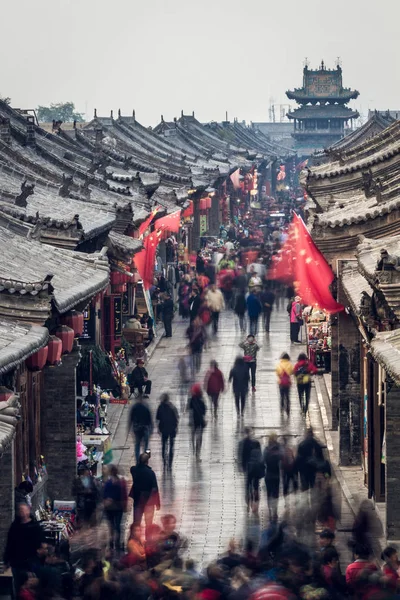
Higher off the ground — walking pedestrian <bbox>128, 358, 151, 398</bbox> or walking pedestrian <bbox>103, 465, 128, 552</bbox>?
walking pedestrian <bbox>128, 358, 151, 398</bbox>

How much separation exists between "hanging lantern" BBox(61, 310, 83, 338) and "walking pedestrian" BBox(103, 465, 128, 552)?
9.03ft

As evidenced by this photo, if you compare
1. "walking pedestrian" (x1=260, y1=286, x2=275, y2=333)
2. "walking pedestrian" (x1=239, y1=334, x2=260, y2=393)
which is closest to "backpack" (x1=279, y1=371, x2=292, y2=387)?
"walking pedestrian" (x1=239, y1=334, x2=260, y2=393)

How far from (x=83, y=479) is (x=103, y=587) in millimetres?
7902

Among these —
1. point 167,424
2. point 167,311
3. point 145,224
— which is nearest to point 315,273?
point 167,424

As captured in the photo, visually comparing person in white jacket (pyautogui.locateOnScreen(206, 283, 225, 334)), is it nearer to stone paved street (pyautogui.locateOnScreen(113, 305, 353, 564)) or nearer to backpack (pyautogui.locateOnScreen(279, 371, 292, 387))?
stone paved street (pyautogui.locateOnScreen(113, 305, 353, 564))

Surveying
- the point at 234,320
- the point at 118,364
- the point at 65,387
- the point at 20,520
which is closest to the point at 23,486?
the point at 20,520

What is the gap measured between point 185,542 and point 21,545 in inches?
195

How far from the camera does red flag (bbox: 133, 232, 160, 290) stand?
40.3 m

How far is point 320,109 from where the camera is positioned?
450 feet

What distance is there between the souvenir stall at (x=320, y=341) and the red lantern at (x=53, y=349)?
52.3ft

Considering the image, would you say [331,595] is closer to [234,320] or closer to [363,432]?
[363,432]

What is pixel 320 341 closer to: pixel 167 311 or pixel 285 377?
pixel 285 377

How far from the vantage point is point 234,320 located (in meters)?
47.4

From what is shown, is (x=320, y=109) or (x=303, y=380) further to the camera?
(x=320, y=109)
